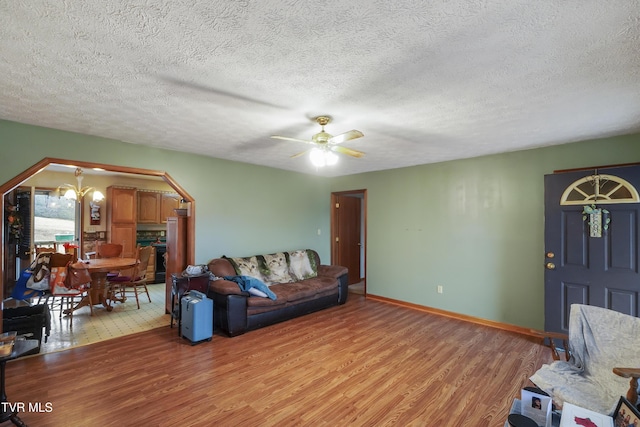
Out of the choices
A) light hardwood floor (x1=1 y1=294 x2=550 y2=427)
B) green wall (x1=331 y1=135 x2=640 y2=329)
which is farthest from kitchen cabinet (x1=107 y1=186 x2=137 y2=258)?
green wall (x1=331 y1=135 x2=640 y2=329)

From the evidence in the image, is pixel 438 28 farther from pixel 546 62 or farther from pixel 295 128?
pixel 295 128

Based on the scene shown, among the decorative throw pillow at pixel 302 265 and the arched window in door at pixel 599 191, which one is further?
the decorative throw pillow at pixel 302 265

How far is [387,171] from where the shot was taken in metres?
5.40

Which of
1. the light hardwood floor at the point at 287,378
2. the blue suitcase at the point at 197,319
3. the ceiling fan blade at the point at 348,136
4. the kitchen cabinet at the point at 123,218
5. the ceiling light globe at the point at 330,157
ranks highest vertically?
the ceiling fan blade at the point at 348,136

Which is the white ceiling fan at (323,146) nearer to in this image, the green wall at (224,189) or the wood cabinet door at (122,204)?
the green wall at (224,189)

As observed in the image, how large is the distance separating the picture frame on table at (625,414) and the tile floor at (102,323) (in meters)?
4.50

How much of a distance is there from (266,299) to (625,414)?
3.40 m

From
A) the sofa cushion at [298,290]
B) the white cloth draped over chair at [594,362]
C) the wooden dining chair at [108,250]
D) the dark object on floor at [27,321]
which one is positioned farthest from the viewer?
the wooden dining chair at [108,250]

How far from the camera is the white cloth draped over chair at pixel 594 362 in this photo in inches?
74.6

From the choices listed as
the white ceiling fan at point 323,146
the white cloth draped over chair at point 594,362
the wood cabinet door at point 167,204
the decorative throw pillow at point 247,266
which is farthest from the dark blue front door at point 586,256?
the wood cabinet door at point 167,204

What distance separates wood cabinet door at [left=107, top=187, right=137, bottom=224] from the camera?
6262 millimetres

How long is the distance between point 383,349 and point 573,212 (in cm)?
268

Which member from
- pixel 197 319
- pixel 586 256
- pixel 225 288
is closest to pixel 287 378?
pixel 197 319

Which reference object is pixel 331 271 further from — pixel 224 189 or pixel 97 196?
pixel 97 196
